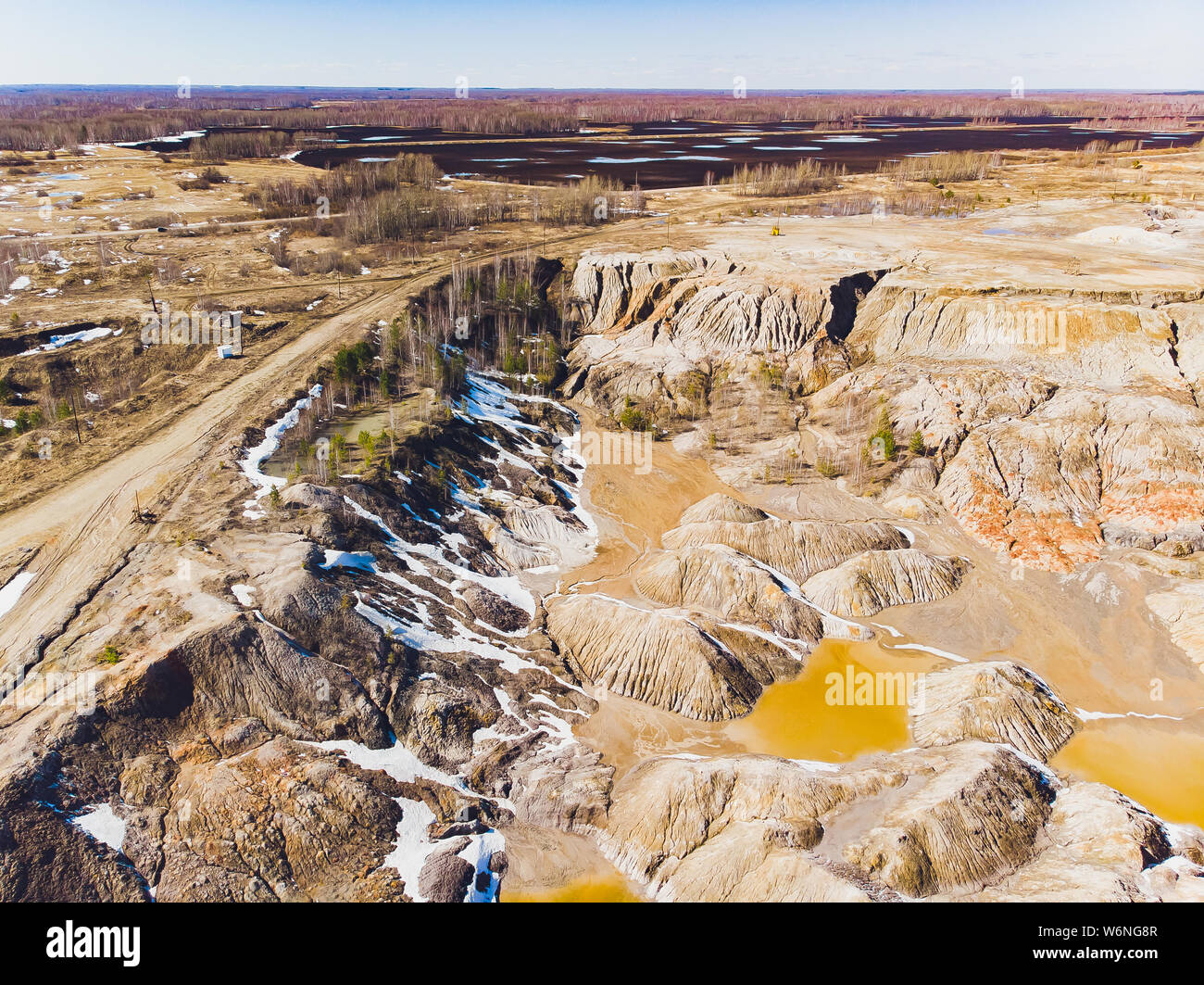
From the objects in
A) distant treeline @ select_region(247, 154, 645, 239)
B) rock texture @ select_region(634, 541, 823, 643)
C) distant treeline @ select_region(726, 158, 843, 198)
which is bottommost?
rock texture @ select_region(634, 541, 823, 643)

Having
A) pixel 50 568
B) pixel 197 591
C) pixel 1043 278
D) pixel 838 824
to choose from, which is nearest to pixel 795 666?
pixel 838 824

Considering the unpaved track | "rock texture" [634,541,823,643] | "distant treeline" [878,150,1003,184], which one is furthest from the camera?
"distant treeline" [878,150,1003,184]

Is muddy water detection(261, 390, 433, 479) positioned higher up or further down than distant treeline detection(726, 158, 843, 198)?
further down

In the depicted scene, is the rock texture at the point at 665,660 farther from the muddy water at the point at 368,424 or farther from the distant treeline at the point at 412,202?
the distant treeline at the point at 412,202

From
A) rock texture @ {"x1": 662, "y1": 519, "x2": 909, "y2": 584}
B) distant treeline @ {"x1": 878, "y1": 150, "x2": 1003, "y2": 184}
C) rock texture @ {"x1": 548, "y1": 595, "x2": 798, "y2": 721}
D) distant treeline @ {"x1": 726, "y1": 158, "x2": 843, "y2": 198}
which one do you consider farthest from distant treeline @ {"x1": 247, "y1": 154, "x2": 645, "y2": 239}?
rock texture @ {"x1": 548, "y1": 595, "x2": 798, "y2": 721}

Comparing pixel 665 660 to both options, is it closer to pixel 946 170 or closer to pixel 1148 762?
pixel 1148 762

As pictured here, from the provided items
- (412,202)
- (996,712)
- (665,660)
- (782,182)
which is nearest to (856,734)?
(996,712)

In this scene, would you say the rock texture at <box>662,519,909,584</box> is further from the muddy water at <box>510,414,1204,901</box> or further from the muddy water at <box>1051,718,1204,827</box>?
the muddy water at <box>1051,718,1204,827</box>

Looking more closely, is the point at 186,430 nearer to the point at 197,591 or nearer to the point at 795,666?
the point at 197,591

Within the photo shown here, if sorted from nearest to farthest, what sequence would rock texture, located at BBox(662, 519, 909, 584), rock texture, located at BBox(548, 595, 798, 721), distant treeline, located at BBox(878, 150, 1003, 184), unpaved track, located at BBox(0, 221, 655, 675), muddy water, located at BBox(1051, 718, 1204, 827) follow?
unpaved track, located at BBox(0, 221, 655, 675) < muddy water, located at BBox(1051, 718, 1204, 827) < rock texture, located at BBox(548, 595, 798, 721) < rock texture, located at BBox(662, 519, 909, 584) < distant treeline, located at BBox(878, 150, 1003, 184)
